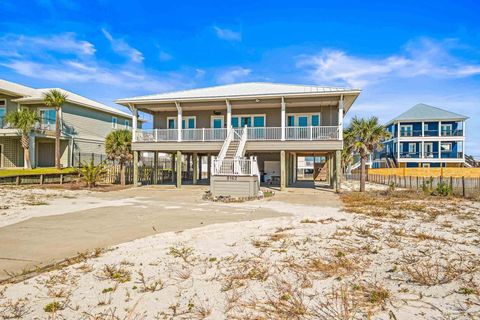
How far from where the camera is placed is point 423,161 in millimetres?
40438

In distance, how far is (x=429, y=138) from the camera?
4034cm

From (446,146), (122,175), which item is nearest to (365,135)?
(122,175)

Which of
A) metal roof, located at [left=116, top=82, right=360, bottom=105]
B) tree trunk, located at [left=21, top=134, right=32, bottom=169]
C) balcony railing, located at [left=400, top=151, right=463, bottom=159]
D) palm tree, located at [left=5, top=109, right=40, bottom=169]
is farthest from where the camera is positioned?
balcony railing, located at [left=400, top=151, right=463, bottom=159]

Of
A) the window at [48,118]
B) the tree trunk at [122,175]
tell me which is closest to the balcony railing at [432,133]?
the tree trunk at [122,175]

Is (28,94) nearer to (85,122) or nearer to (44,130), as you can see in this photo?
(44,130)

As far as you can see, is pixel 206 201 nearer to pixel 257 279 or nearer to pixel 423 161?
pixel 257 279

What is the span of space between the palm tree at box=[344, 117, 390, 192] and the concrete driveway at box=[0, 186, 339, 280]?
905cm

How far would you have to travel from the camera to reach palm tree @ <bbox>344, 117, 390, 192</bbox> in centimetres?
1769

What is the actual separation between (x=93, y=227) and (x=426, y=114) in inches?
1776

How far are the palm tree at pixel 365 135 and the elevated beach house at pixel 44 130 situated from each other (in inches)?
900

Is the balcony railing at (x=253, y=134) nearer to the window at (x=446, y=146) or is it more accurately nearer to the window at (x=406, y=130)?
the window at (x=406, y=130)

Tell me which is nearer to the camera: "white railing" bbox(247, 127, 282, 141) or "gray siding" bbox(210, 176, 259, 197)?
"gray siding" bbox(210, 176, 259, 197)

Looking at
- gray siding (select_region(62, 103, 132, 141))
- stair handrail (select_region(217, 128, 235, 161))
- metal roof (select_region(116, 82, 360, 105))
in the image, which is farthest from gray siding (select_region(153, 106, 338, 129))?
gray siding (select_region(62, 103, 132, 141))

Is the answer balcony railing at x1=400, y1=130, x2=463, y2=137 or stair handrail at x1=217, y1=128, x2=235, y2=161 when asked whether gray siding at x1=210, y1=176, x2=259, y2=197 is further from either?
balcony railing at x1=400, y1=130, x2=463, y2=137
